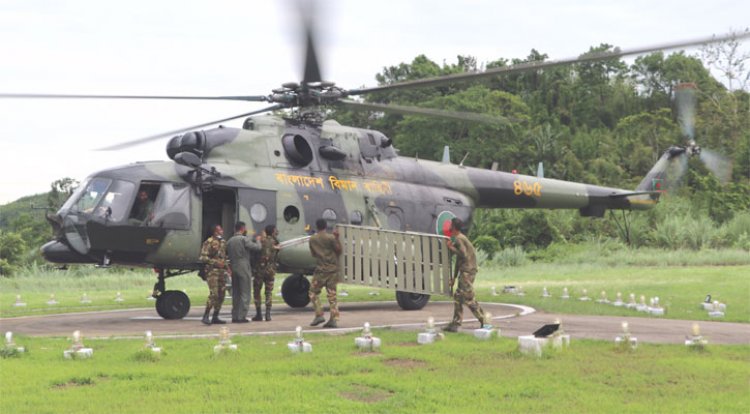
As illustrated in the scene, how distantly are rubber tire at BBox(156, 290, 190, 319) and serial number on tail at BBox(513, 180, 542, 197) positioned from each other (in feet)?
33.2

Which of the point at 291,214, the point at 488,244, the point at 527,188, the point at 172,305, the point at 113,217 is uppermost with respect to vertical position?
the point at 527,188

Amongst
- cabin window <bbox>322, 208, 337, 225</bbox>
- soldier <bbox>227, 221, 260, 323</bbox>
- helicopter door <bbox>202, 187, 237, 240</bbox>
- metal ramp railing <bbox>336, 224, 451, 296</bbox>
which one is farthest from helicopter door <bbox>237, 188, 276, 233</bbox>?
metal ramp railing <bbox>336, 224, 451, 296</bbox>

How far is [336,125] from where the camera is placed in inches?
745

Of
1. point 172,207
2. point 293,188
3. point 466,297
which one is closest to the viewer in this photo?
point 466,297

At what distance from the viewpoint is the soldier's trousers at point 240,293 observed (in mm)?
14695

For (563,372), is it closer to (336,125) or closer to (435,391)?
(435,391)

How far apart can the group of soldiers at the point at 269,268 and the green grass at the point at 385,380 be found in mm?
1532

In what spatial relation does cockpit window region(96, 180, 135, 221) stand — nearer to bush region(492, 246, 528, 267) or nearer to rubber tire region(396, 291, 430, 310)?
rubber tire region(396, 291, 430, 310)

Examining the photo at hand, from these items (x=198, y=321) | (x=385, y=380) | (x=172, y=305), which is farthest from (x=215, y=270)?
(x=385, y=380)

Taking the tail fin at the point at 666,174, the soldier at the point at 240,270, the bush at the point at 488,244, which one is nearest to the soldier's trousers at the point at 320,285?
the soldier at the point at 240,270

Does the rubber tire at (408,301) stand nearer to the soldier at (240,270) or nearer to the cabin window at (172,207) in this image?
the soldier at (240,270)

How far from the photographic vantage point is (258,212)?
54.7 ft

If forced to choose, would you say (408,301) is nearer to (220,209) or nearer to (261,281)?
(261,281)

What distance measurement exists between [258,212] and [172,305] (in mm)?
2565
